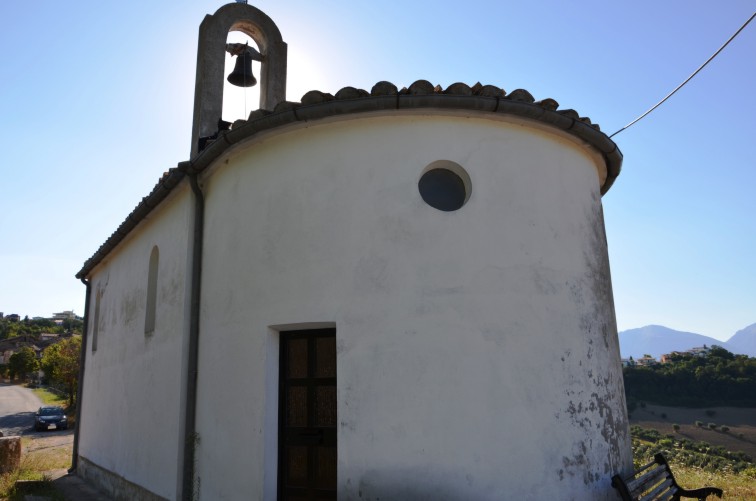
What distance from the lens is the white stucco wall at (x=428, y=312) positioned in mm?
4930

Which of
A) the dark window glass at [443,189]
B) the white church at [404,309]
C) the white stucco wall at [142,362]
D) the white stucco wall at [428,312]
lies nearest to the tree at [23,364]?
the white stucco wall at [142,362]

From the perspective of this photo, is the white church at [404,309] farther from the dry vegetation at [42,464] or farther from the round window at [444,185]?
the dry vegetation at [42,464]

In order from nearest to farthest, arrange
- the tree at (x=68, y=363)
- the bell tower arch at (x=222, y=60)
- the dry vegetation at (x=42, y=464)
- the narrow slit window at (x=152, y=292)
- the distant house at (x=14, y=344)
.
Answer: the bell tower arch at (x=222, y=60) → the narrow slit window at (x=152, y=292) → the dry vegetation at (x=42, y=464) → the tree at (x=68, y=363) → the distant house at (x=14, y=344)

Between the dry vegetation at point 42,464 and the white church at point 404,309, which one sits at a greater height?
the white church at point 404,309

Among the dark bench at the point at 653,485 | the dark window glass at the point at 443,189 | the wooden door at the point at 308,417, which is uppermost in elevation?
the dark window glass at the point at 443,189

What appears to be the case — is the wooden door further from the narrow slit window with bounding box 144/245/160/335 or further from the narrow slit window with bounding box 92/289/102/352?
the narrow slit window with bounding box 92/289/102/352

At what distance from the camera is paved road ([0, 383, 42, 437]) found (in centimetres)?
2900

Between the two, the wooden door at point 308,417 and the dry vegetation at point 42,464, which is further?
the dry vegetation at point 42,464

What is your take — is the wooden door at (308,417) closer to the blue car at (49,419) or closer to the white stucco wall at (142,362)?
the white stucco wall at (142,362)

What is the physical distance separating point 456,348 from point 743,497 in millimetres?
6739

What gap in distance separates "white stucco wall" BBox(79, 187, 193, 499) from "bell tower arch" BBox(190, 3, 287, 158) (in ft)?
4.02

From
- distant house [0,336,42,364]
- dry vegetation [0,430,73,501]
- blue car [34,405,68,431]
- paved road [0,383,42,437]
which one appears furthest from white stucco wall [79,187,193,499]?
distant house [0,336,42,364]

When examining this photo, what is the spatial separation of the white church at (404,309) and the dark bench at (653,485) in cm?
19

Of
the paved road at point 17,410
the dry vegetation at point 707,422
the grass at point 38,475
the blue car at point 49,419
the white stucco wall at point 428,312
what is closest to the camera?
the white stucco wall at point 428,312
